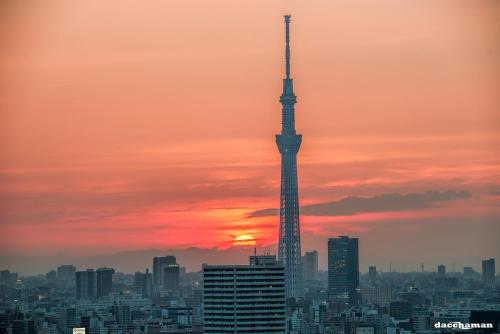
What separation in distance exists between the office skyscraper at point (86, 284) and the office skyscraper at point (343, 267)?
1536cm

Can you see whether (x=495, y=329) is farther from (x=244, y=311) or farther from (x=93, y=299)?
(x=93, y=299)

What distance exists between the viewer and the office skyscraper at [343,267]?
110m

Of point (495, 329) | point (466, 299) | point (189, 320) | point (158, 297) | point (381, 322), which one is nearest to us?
point (495, 329)

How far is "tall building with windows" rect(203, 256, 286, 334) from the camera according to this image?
2169 inches

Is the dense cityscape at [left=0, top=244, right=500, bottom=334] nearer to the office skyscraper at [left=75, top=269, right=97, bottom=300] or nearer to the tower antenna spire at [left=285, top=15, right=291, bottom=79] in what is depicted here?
the office skyscraper at [left=75, top=269, right=97, bottom=300]

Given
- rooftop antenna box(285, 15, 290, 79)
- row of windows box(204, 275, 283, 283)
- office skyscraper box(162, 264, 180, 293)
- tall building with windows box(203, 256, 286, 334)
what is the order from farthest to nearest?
office skyscraper box(162, 264, 180, 293) < rooftop antenna box(285, 15, 290, 79) < row of windows box(204, 275, 283, 283) < tall building with windows box(203, 256, 286, 334)

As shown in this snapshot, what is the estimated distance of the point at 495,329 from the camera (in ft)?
222

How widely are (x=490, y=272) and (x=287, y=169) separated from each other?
14696 millimetres

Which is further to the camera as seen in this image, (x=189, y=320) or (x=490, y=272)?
(x=490, y=272)

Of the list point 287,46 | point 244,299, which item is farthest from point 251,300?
point 287,46

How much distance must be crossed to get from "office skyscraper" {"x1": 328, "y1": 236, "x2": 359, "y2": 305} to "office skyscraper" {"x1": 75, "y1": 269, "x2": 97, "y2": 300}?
15.4m

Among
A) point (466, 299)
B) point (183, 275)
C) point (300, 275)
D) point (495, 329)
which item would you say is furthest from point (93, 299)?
point (495, 329)

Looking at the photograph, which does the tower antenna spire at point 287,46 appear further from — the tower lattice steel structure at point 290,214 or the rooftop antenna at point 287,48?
the tower lattice steel structure at point 290,214

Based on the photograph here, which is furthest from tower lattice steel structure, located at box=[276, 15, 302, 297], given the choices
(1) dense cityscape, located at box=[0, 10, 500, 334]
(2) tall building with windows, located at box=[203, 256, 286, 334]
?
(2) tall building with windows, located at box=[203, 256, 286, 334]
